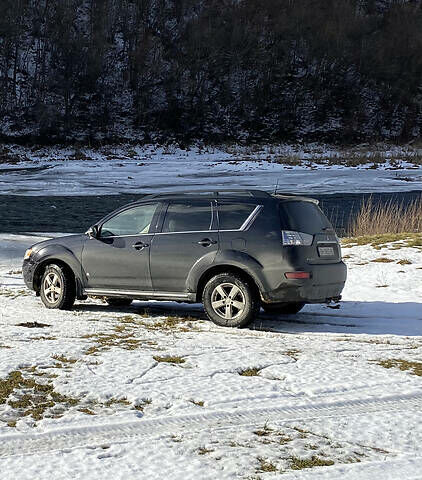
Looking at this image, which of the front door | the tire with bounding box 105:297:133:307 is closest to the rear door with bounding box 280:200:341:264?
the front door

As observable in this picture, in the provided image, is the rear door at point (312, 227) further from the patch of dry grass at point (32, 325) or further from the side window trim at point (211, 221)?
the patch of dry grass at point (32, 325)

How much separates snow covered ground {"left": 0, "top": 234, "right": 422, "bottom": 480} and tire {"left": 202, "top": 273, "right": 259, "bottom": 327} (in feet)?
0.66

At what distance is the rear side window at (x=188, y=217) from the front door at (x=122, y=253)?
0.85 ft

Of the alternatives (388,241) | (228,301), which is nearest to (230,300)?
(228,301)

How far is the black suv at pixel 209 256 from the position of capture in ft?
29.3

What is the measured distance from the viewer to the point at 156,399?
5719mm

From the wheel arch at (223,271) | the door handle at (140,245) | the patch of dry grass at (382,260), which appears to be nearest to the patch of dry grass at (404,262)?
the patch of dry grass at (382,260)

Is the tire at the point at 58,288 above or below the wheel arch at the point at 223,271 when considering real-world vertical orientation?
below

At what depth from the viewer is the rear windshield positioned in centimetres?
908

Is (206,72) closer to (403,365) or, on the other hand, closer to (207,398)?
(403,365)

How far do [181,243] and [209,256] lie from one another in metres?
0.49

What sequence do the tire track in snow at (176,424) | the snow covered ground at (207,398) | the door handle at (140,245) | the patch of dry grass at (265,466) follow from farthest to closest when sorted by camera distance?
1. the door handle at (140,245)
2. the tire track in snow at (176,424)
3. the snow covered ground at (207,398)
4. the patch of dry grass at (265,466)

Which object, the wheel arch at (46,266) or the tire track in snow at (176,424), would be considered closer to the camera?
the tire track in snow at (176,424)

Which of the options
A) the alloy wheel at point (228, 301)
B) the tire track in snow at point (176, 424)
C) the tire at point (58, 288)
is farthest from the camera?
the tire at point (58, 288)
